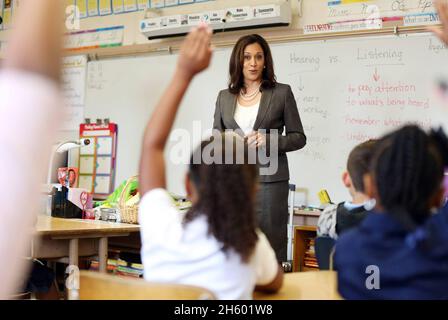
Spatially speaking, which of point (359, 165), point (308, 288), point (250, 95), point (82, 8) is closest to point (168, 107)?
point (308, 288)

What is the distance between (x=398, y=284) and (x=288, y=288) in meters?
0.38

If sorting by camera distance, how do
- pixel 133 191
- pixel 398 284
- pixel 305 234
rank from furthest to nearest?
pixel 305 234
pixel 133 191
pixel 398 284

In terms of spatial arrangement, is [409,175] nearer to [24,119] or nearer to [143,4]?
[24,119]

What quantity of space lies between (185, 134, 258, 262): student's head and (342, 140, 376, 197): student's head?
0.69m

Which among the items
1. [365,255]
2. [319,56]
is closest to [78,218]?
[319,56]

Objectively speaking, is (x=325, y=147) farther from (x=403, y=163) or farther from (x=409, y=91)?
(x=403, y=163)

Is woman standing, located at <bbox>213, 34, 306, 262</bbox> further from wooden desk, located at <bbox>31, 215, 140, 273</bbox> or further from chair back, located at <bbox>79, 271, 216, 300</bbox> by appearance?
chair back, located at <bbox>79, 271, 216, 300</bbox>

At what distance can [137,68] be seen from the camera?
19.1 ft

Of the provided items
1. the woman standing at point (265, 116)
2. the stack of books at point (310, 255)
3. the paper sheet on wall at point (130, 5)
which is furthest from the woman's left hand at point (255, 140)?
the paper sheet on wall at point (130, 5)

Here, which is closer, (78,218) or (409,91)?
(78,218)

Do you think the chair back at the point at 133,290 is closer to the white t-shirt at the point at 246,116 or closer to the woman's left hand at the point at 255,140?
the woman's left hand at the point at 255,140

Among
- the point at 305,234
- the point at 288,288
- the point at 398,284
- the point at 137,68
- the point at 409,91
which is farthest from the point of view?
the point at 137,68

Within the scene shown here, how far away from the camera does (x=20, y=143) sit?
363mm

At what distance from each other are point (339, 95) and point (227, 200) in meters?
3.28
